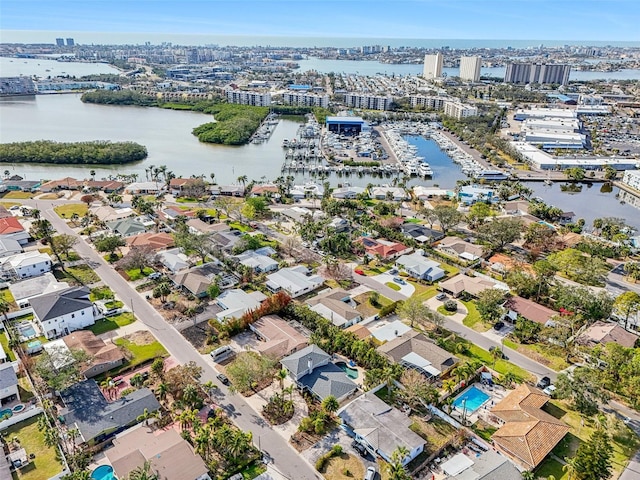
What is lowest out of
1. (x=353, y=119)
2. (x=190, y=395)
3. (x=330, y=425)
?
(x=330, y=425)

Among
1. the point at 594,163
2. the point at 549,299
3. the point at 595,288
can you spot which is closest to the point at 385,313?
the point at 549,299

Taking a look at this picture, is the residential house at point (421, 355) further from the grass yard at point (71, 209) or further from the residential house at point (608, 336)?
the grass yard at point (71, 209)

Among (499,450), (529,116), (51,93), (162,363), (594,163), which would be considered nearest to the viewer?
(499,450)

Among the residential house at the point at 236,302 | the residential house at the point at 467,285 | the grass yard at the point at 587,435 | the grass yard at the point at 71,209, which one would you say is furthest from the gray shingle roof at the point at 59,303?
the grass yard at the point at 587,435

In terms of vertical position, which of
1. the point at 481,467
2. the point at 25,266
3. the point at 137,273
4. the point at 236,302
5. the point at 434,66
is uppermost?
the point at 434,66

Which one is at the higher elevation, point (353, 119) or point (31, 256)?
point (353, 119)

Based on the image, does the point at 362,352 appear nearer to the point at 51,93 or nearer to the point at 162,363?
the point at 162,363

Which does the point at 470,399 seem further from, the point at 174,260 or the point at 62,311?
the point at 62,311

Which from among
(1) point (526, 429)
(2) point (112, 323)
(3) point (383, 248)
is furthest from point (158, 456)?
(3) point (383, 248)
